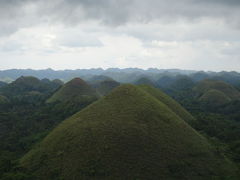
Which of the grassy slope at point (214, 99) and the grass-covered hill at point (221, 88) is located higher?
Answer: the grass-covered hill at point (221, 88)

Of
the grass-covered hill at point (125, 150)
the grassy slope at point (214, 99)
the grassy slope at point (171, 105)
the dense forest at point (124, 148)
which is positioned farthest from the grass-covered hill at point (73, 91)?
the grass-covered hill at point (125, 150)

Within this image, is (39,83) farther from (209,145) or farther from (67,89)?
(209,145)

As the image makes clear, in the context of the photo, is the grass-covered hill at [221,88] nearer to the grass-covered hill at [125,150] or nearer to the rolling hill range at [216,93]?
the rolling hill range at [216,93]

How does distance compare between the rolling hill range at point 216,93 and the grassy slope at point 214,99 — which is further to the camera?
the rolling hill range at point 216,93

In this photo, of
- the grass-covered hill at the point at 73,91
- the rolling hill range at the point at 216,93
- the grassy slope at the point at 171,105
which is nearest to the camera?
the grassy slope at the point at 171,105

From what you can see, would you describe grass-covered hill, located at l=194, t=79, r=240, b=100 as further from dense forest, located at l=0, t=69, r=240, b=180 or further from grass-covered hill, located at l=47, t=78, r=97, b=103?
dense forest, located at l=0, t=69, r=240, b=180

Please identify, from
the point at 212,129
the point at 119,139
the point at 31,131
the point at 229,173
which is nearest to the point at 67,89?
the point at 31,131

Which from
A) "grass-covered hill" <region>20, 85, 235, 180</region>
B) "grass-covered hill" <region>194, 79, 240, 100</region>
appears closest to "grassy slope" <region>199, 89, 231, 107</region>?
"grass-covered hill" <region>194, 79, 240, 100</region>

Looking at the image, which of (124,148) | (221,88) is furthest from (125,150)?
(221,88)
